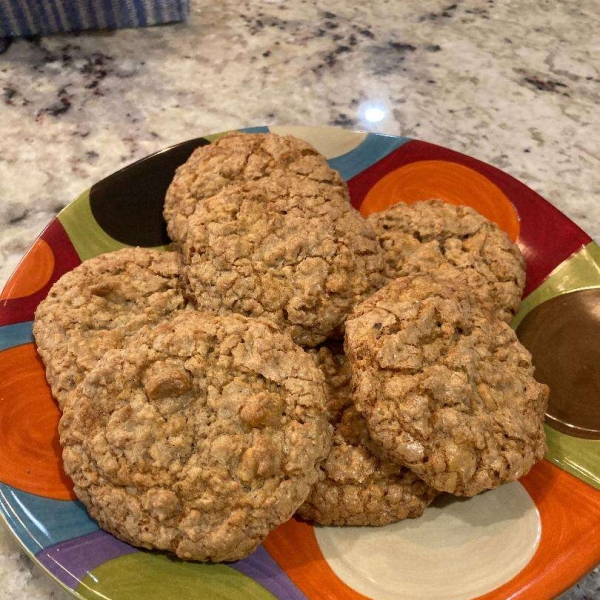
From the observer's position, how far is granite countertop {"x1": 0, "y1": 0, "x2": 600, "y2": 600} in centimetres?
210

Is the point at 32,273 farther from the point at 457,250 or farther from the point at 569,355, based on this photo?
the point at 569,355

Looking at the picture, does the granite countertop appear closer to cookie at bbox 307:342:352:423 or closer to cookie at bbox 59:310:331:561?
cookie at bbox 59:310:331:561

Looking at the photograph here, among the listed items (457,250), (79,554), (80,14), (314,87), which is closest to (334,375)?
(457,250)

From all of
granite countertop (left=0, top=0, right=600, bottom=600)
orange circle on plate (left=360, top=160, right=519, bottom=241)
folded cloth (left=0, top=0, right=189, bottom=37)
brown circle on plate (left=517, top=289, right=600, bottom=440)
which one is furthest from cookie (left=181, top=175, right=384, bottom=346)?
folded cloth (left=0, top=0, right=189, bottom=37)

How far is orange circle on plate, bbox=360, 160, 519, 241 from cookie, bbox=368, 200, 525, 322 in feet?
0.35

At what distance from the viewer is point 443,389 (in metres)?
1.09

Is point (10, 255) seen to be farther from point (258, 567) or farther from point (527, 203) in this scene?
point (527, 203)

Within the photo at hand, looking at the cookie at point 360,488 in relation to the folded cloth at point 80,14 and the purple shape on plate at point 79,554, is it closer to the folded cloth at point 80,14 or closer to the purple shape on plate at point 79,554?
the purple shape on plate at point 79,554

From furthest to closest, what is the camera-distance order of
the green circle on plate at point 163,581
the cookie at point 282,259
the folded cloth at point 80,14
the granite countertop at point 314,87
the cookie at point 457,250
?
the folded cloth at point 80,14 → the granite countertop at point 314,87 → the cookie at point 457,250 → the cookie at point 282,259 → the green circle on plate at point 163,581

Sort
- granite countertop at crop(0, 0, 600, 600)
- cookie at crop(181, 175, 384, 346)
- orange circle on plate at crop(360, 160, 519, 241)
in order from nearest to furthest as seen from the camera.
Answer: cookie at crop(181, 175, 384, 346) → orange circle on plate at crop(360, 160, 519, 241) → granite countertop at crop(0, 0, 600, 600)

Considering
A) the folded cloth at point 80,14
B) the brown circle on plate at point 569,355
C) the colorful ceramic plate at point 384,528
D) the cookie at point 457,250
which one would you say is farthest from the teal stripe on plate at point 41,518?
the folded cloth at point 80,14

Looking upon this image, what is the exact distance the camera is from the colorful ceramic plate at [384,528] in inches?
41.6

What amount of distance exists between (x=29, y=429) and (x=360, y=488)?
63 centimetres

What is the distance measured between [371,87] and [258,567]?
183cm
